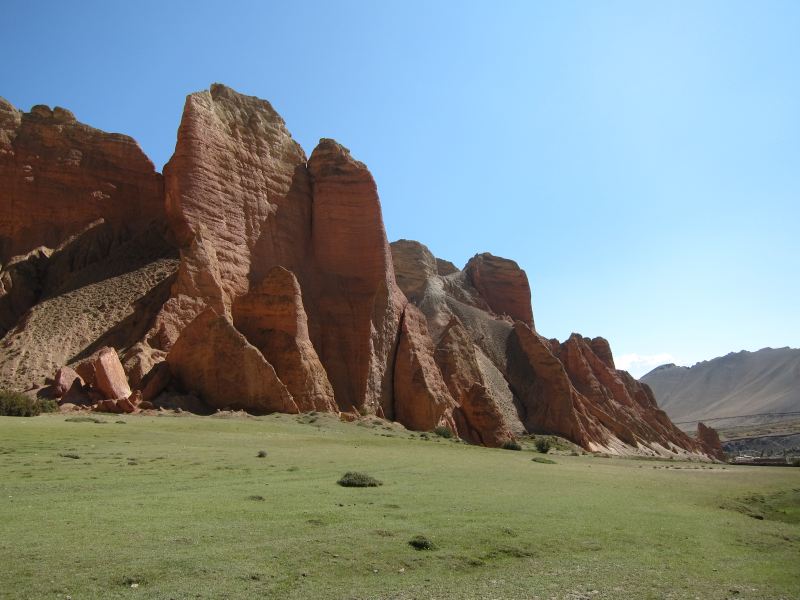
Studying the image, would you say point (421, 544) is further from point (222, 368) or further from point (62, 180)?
point (62, 180)

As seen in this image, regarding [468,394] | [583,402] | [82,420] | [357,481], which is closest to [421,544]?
[357,481]

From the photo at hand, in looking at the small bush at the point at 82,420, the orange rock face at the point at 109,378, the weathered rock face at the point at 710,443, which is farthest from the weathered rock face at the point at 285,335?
the weathered rock face at the point at 710,443

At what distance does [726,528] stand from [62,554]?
39.7ft

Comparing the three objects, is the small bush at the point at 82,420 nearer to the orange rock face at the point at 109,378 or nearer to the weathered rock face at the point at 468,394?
the orange rock face at the point at 109,378

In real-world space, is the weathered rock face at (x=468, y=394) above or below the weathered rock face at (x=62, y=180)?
below

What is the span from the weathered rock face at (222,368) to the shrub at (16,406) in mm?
6776

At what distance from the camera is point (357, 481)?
14414 millimetres

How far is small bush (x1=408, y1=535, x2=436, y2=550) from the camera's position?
9.25 metres

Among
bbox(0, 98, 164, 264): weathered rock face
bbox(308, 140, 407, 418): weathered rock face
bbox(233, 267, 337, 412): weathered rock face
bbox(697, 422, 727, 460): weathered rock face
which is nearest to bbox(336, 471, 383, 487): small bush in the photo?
bbox(233, 267, 337, 412): weathered rock face

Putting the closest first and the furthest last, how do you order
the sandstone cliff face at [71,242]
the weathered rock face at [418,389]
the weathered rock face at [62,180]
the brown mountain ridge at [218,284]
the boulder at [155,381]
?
the boulder at [155,381] → the brown mountain ridge at [218,284] → the sandstone cliff face at [71,242] → the weathered rock face at [418,389] → the weathered rock face at [62,180]

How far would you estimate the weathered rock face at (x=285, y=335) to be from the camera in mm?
33719

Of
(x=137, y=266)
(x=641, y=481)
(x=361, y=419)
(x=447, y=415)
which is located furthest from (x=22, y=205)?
(x=641, y=481)

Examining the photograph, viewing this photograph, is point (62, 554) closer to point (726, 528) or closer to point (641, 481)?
point (726, 528)

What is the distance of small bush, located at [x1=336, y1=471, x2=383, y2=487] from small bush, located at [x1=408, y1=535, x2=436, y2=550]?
4.97 metres
